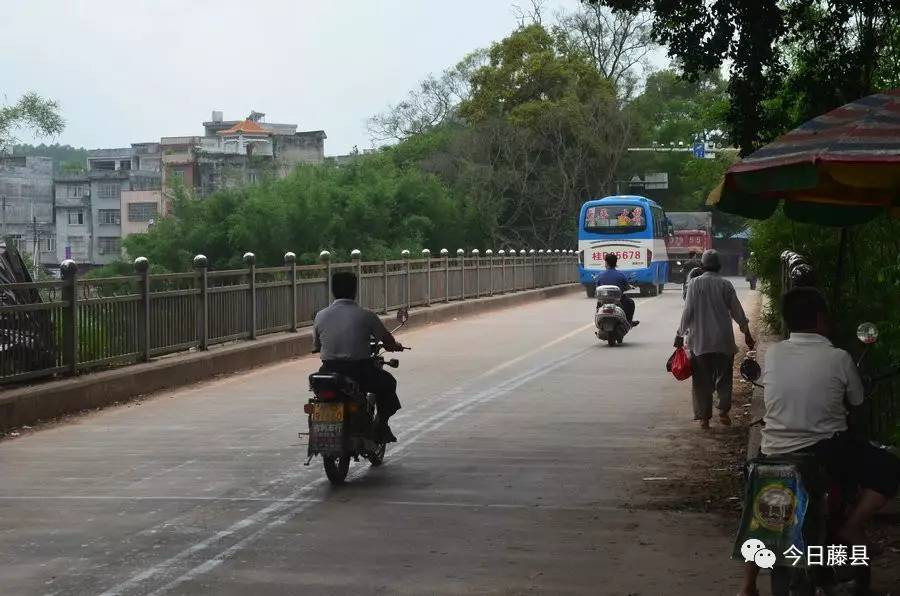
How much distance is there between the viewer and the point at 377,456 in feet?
38.0

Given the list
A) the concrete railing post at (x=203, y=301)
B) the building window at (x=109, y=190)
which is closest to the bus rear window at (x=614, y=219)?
the concrete railing post at (x=203, y=301)

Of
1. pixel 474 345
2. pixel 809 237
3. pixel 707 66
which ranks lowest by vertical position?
pixel 474 345

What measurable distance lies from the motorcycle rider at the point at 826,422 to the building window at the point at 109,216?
361 feet

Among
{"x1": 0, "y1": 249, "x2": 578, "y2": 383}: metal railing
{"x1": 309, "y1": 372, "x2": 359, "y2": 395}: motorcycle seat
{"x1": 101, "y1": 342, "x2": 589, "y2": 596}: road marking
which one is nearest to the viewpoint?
{"x1": 101, "y1": 342, "x2": 589, "y2": 596}: road marking

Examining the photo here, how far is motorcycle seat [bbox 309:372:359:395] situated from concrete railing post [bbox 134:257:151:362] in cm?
709

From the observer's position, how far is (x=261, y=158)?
95.8m

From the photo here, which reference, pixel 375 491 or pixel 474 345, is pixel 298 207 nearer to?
pixel 474 345

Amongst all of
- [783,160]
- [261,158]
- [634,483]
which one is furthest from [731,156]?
[261,158]

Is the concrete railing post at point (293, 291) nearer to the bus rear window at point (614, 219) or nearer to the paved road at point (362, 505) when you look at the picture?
the paved road at point (362, 505)

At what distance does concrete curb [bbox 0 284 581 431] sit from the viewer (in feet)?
47.1

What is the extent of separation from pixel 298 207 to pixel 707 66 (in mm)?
42559

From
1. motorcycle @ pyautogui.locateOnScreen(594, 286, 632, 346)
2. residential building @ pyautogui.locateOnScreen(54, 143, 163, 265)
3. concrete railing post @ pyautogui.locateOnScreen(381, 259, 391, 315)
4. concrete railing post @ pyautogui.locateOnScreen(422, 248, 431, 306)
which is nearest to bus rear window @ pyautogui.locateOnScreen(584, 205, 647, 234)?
concrete railing post @ pyautogui.locateOnScreen(422, 248, 431, 306)

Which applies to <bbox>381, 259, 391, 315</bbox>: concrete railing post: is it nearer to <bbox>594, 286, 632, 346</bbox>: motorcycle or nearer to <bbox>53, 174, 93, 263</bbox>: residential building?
<bbox>594, 286, 632, 346</bbox>: motorcycle

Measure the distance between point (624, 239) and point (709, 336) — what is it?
38354 mm
